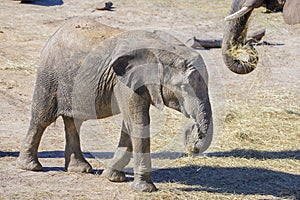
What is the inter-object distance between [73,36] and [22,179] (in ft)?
4.11

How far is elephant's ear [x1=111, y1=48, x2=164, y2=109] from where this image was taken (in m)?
5.23

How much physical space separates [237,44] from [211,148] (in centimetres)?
105

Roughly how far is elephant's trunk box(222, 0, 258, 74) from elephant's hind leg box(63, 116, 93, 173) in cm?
159

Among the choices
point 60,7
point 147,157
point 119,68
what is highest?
point 119,68

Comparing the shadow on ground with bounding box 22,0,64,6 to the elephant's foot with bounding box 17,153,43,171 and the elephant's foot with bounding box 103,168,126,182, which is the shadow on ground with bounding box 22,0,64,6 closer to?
the elephant's foot with bounding box 17,153,43,171

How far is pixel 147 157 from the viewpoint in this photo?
551cm

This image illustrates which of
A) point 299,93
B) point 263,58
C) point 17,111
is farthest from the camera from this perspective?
point 263,58

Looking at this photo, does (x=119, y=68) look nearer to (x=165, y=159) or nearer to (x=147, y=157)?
(x=147, y=157)

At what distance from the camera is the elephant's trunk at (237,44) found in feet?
21.5

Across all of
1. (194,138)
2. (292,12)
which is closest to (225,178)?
(194,138)

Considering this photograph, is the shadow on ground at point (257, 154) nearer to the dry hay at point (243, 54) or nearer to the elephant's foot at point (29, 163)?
the dry hay at point (243, 54)

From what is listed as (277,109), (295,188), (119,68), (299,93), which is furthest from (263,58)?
(119,68)

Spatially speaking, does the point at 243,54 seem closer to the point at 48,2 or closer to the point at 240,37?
the point at 240,37

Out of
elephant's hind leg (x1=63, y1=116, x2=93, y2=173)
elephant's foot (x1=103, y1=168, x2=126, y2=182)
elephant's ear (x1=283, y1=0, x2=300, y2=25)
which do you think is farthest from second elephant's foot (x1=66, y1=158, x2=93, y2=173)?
elephant's ear (x1=283, y1=0, x2=300, y2=25)
